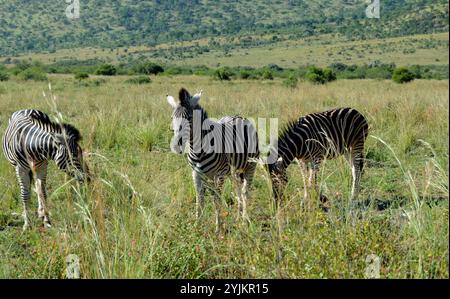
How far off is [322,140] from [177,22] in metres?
88.4

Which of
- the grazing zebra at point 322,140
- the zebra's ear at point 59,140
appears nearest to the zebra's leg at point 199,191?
the grazing zebra at point 322,140

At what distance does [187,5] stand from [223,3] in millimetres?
8133

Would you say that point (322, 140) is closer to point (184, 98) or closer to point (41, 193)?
point (184, 98)

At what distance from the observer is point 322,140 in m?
6.56

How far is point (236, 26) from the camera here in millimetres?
90250

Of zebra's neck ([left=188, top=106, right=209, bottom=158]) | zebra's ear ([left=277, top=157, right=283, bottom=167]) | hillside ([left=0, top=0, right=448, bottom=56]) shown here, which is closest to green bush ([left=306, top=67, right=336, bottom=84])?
zebra's ear ([left=277, top=157, right=283, bottom=167])

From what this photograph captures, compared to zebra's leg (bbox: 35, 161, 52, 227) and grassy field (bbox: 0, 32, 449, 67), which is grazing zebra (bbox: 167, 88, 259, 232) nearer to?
zebra's leg (bbox: 35, 161, 52, 227)

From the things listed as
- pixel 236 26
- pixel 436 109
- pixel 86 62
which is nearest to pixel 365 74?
pixel 436 109

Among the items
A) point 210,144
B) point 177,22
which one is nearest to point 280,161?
point 210,144

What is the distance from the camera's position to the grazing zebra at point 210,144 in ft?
16.6

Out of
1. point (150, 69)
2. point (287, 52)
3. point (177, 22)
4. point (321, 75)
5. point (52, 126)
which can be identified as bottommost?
point (52, 126)

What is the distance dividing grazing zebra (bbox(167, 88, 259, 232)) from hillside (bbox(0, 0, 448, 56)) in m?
69.7

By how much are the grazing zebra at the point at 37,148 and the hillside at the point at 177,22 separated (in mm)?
70541
